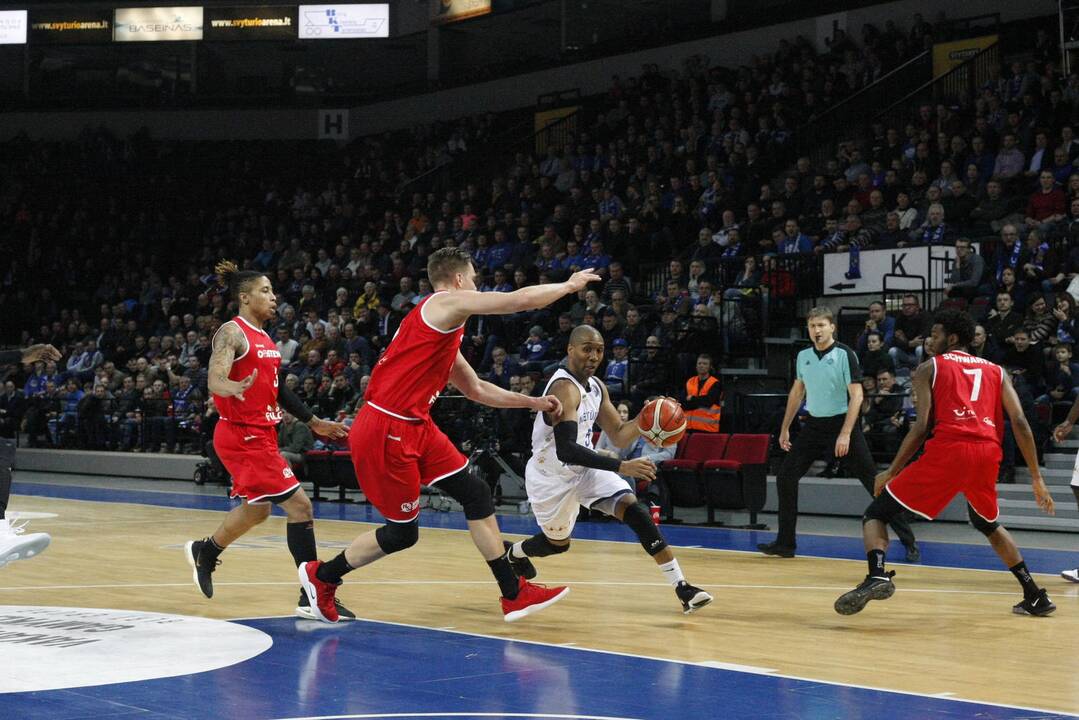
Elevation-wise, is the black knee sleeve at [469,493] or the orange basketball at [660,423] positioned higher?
the orange basketball at [660,423]

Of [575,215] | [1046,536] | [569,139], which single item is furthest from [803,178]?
[1046,536]

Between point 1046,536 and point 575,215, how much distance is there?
1176cm


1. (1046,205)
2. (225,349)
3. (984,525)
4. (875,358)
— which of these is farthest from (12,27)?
(984,525)

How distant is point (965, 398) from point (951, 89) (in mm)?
14213

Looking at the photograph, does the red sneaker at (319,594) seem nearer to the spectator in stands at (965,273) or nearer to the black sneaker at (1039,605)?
the black sneaker at (1039,605)

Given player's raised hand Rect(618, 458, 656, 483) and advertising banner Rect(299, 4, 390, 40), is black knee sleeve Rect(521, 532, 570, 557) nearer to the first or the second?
player's raised hand Rect(618, 458, 656, 483)

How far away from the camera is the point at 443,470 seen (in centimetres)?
670

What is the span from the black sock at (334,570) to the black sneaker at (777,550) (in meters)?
4.67

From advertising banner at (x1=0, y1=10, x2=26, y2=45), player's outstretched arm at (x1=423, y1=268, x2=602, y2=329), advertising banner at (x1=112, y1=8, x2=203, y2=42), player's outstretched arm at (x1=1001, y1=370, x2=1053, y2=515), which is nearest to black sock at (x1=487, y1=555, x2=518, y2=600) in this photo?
player's outstretched arm at (x1=423, y1=268, x2=602, y2=329)

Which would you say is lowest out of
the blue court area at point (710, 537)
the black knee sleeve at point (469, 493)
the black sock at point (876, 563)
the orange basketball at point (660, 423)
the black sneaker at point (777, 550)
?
the blue court area at point (710, 537)

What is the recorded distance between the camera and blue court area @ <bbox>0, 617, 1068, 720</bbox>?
4.77 m

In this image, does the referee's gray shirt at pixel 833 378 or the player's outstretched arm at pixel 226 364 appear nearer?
the player's outstretched arm at pixel 226 364

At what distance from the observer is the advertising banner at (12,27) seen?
29.7 metres

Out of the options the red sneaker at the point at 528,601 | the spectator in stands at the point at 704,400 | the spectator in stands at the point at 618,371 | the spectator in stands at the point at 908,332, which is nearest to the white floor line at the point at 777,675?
the red sneaker at the point at 528,601
